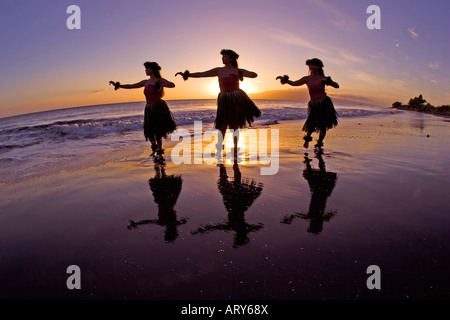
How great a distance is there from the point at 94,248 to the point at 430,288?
104 inches

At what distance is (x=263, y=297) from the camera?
72.3 inches

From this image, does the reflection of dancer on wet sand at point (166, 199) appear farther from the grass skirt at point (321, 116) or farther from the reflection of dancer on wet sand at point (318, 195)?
the grass skirt at point (321, 116)

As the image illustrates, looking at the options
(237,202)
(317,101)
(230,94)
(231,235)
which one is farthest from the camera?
(317,101)

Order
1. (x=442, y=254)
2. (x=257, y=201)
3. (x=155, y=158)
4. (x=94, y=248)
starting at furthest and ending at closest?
(x=155, y=158)
(x=257, y=201)
(x=94, y=248)
(x=442, y=254)

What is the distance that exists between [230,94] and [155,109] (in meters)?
2.44

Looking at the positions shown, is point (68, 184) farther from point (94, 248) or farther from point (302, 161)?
point (302, 161)

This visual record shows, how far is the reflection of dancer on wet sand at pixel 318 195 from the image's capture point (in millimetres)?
2965

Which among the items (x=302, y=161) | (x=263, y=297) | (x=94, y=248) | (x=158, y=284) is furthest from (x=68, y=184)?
(x=302, y=161)

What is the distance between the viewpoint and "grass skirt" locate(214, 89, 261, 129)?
25.1 ft

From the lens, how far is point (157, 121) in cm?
840

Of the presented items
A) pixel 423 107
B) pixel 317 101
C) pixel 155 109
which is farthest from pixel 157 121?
pixel 423 107

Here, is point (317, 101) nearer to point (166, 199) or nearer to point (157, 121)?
point (157, 121)

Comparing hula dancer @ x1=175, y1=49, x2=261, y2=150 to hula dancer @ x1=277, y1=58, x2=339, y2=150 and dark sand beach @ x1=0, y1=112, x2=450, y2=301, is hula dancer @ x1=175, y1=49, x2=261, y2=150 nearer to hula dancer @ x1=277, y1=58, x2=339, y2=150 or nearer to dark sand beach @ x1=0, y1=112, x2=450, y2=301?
hula dancer @ x1=277, y1=58, x2=339, y2=150

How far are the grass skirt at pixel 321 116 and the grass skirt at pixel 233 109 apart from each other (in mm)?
2080
